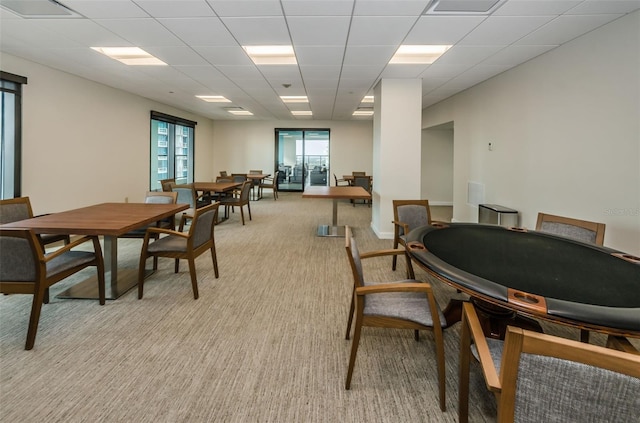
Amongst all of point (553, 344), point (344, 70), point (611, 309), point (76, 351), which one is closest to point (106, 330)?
point (76, 351)

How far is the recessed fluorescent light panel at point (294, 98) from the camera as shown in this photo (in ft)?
22.4

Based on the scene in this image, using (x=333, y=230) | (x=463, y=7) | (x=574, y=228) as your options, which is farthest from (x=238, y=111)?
(x=574, y=228)

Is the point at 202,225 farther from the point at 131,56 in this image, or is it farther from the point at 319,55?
the point at 131,56

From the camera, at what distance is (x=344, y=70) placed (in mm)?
4680

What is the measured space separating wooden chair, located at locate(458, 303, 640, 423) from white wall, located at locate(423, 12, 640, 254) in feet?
9.72

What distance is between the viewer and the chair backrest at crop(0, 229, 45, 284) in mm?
2033

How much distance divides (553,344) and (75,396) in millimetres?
2230

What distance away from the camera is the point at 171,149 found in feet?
28.9

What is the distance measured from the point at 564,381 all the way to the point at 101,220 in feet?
10.7

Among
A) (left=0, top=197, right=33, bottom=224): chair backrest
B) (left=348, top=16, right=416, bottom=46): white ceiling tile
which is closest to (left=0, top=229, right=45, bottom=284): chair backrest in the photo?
(left=0, top=197, right=33, bottom=224): chair backrest

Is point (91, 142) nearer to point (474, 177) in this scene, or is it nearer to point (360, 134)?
point (474, 177)

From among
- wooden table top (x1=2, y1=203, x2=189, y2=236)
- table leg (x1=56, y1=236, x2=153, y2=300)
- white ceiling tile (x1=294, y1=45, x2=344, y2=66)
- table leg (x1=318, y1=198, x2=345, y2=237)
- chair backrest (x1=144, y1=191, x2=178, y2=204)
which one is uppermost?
white ceiling tile (x1=294, y1=45, x2=344, y2=66)

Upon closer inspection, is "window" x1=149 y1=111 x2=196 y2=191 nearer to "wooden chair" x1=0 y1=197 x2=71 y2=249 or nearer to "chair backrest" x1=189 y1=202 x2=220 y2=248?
"wooden chair" x1=0 y1=197 x2=71 y2=249

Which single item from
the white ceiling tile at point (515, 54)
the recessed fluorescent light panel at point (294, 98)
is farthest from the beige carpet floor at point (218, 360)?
the recessed fluorescent light panel at point (294, 98)
